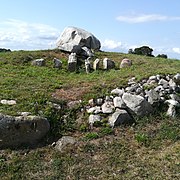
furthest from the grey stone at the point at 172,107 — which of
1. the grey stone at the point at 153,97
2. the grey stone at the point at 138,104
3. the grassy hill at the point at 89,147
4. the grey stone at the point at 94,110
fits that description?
the grey stone at the point at 94,110

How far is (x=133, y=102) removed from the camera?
369 inches

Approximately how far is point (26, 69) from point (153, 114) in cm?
717

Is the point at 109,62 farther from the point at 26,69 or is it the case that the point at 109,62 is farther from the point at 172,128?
the point at 172,128

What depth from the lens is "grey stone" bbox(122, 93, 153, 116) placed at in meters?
9.25

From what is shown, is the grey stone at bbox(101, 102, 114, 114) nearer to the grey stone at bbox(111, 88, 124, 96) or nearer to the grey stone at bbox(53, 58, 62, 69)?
the grey stone at bbox(111, 88, 124, 96)

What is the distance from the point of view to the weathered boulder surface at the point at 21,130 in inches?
307

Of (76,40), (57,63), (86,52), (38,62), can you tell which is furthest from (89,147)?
(76,40)

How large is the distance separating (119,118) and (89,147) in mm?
1427

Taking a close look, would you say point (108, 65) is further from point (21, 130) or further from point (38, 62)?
point (21, 130)

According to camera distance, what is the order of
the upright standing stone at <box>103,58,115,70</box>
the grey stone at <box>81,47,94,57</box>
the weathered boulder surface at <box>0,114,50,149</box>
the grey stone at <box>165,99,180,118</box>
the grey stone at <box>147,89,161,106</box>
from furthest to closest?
the grey stone at <box>81,47,94,57</box>, the upright standing stone at <box>103,58,115,70</box>, the grey stone at <box>147,89,161,106</box>, the grey stone at <box>165,99,180,118</box>, the weathered boulder surface at <box>0,114,50,149</box>

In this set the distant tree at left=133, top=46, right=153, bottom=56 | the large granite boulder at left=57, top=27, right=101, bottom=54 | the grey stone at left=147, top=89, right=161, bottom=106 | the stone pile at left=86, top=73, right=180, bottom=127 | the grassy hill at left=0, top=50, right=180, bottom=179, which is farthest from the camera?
the distant tree at left=133, top=46, right=153, bottom=56

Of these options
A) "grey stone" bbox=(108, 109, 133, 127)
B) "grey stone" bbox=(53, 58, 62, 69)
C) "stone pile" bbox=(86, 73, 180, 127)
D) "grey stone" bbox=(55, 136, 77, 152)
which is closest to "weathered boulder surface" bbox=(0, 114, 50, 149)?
"grey stone" bbox=(55, 136, 77, 152)

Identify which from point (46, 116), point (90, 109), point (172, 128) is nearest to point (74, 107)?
point (90, 109)

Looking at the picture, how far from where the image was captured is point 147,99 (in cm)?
984
